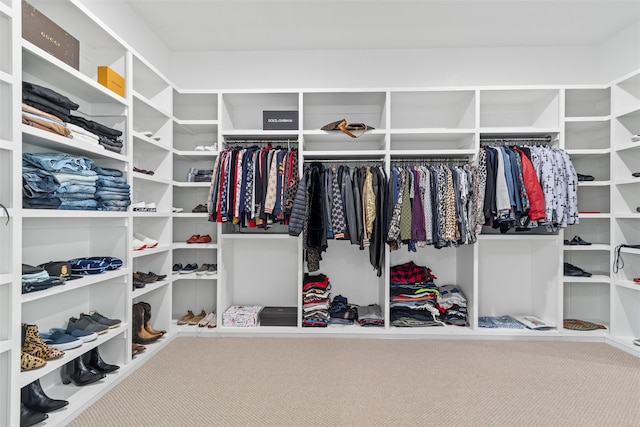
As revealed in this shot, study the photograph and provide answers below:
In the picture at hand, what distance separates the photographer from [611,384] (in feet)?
7.95

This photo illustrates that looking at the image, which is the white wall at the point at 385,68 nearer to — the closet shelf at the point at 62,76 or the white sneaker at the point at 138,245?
the closet shelf at the point at 62,76

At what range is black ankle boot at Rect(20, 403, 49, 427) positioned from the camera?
174 centimetres

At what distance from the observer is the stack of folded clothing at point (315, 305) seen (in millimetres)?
3373

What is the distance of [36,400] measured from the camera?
1.86 m

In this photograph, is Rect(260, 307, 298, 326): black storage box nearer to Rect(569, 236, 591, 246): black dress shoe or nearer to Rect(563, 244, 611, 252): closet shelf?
Rect(563, 244, 611, 252): closet shelf

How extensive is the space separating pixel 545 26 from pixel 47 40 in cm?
408

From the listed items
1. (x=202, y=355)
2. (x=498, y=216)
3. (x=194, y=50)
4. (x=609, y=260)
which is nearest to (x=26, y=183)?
(x=202, y=355)

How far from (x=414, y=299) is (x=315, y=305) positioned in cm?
98

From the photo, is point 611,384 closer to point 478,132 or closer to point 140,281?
point 478,132

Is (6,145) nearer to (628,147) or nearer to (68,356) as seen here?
(68,356)

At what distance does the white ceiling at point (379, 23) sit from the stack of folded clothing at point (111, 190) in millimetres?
1671

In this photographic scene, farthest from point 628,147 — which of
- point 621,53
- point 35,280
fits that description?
point 35,280

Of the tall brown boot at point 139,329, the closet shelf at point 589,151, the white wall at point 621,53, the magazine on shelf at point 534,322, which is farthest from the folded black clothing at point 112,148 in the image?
the white wall at point 621,53

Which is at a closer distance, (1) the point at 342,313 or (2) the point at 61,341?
(2) the point at 61,341
